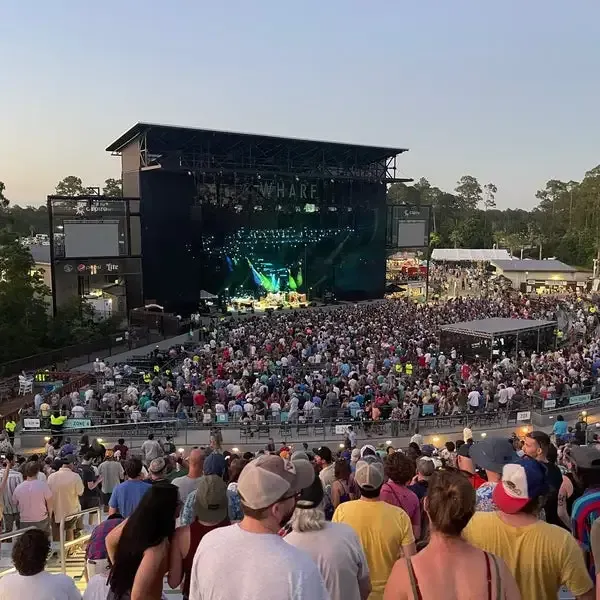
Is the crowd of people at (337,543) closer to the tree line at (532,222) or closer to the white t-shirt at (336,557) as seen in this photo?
the white t-shirt at (336,557)

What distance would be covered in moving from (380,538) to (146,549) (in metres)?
1.09

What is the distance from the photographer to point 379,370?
17.4 m

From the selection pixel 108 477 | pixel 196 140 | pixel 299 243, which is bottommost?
pixel 108 477

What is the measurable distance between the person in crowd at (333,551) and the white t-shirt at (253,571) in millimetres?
543

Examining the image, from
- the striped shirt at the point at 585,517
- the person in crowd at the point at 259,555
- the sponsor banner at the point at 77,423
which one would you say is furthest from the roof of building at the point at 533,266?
the person in crowd at the point at 259,555

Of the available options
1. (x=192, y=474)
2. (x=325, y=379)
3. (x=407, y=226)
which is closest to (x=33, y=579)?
(x=192, y=474)

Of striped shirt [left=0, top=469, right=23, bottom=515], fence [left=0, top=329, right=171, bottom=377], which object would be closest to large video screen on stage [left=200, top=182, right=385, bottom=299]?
fence [left=0, top=329, right=171, bottom=377]

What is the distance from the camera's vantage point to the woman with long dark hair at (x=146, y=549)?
2389 mm

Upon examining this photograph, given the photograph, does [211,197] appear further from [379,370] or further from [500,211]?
[500,211]

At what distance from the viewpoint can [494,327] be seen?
66.4 feet

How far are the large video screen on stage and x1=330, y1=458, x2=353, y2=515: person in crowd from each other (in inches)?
1156

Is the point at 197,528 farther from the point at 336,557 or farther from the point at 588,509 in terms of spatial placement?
the point at 588,509

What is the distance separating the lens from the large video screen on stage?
1372 inches

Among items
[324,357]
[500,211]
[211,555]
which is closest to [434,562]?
[211,555]
